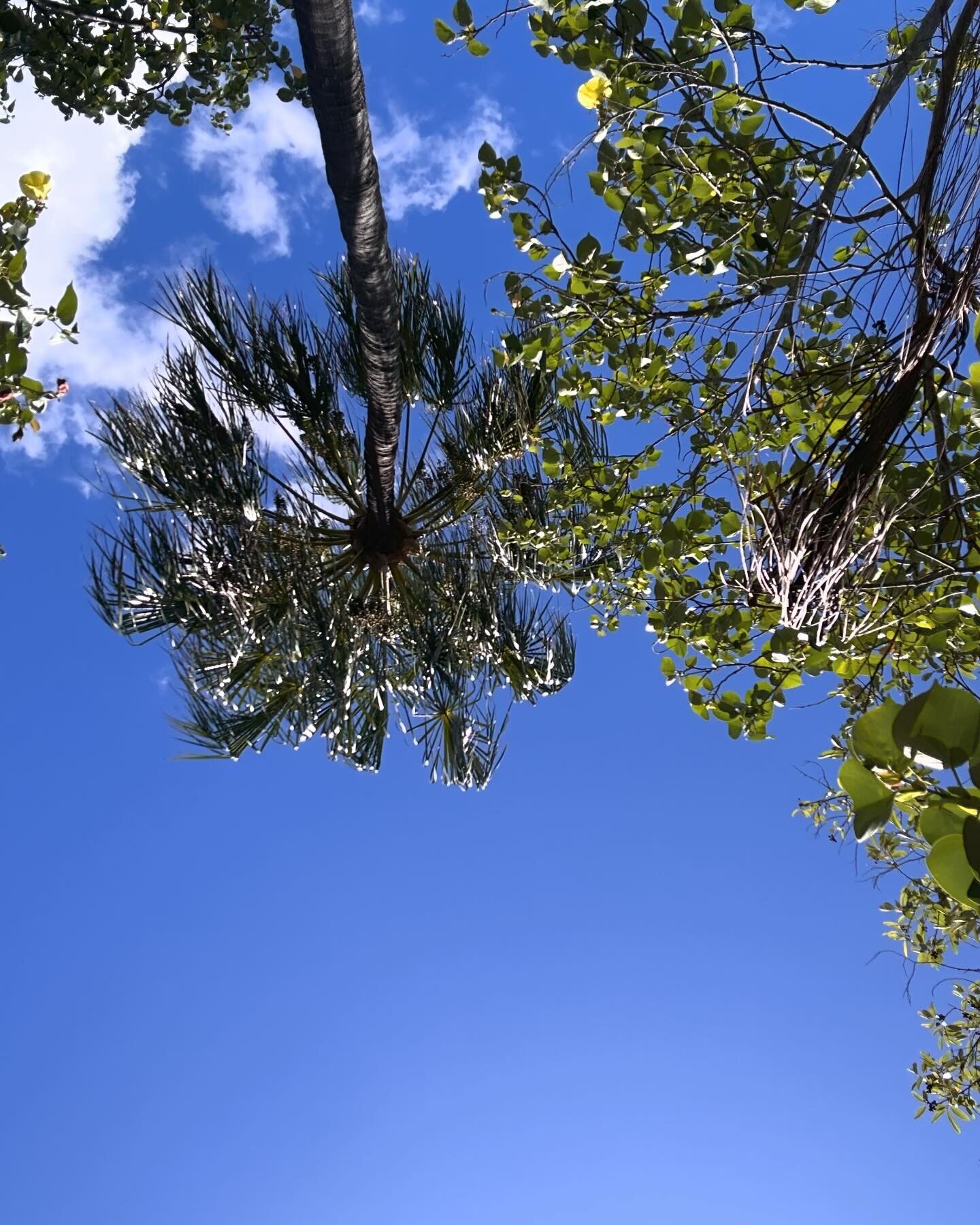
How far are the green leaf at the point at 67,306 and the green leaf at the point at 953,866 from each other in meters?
2.03

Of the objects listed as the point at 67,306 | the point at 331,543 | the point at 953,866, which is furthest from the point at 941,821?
the point at 331,543

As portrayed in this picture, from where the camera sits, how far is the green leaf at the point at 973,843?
0.66 meters

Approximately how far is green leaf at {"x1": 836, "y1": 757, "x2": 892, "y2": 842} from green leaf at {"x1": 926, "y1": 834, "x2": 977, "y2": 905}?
0.06 meters

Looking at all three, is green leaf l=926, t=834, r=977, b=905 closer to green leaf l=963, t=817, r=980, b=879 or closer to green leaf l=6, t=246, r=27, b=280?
green leaf l=963, t=817, r=980, b=879

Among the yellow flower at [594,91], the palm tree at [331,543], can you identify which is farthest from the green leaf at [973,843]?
the palm tree at [331,543]

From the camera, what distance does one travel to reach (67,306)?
1.98 m

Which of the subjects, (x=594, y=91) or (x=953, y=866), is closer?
(x=953, y=866)

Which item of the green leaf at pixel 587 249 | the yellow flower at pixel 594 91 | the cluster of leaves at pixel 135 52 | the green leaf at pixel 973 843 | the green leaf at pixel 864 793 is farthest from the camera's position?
the cluster of leaves at pixel 135 52

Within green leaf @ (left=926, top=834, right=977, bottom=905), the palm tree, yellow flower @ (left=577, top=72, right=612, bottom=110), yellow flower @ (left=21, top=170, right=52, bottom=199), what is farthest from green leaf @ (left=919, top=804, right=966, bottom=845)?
the palm tree

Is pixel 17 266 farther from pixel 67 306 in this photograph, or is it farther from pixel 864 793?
pixel 864 793

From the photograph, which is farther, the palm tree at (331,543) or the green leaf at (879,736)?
the palm tree at (331,543)

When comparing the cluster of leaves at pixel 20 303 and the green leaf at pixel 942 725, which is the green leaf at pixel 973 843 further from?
the cluster of leaves at pixel 20 303

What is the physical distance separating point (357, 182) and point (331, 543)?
270cm

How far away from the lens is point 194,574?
13.6 ft
